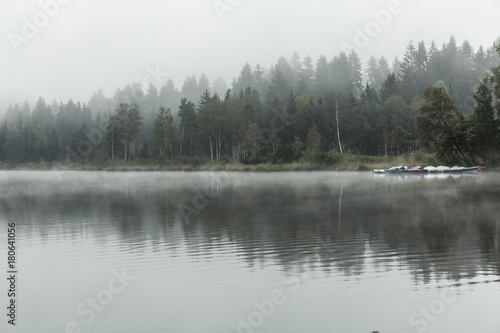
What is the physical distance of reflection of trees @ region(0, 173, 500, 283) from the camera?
12750mm

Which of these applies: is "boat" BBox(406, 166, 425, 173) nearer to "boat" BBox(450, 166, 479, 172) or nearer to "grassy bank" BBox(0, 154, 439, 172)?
"boat" BBox(450, 166, 479, 172)

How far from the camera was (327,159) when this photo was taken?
8412cm

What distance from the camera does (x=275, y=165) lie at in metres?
87.2

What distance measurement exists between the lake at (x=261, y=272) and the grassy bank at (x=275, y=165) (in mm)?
59341

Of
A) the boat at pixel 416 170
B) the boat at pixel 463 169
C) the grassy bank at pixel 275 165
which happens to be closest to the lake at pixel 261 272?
the boat at pixel 463 169

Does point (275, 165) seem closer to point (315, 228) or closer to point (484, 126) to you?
point (484, 126)

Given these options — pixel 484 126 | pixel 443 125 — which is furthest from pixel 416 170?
pixel 484 126

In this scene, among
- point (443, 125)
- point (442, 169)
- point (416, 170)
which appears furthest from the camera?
point (416, 170)

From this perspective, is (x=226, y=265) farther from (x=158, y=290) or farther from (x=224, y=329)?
(x=224, y=329)

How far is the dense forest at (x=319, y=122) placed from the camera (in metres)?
70.1

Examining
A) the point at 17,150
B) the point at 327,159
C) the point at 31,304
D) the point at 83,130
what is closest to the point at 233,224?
the point at 31,304

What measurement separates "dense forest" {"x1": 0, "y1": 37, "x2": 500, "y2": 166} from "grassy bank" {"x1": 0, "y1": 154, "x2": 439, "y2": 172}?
4.02 ft

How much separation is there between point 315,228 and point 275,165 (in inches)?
2705

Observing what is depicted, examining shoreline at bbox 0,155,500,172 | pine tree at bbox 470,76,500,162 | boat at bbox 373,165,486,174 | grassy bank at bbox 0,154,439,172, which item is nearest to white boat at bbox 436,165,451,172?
boat at bbox 373,165,486,174
